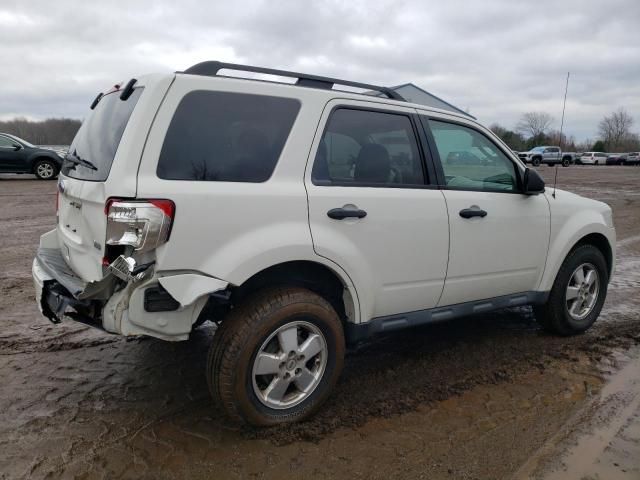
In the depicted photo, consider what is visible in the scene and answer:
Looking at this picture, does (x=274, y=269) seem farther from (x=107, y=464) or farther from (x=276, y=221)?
(x=107, y=464)

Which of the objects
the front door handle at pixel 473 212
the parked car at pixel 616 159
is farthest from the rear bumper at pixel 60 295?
the parked car at pixel 616 159

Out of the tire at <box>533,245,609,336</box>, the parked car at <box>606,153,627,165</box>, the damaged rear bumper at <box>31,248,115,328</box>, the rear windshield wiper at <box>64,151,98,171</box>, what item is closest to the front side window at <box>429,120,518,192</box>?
the tire at <box>533,245,609,336</box>

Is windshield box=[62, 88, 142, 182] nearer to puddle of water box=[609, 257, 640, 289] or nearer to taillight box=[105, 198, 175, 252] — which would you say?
taillight box=[105, 198, 175, 252]

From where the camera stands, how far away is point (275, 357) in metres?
2.95

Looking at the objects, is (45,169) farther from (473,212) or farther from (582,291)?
(582,291)

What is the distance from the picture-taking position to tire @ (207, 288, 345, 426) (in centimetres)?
281

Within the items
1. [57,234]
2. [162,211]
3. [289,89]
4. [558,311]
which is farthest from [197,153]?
[558,311]

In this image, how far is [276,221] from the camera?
2.87m

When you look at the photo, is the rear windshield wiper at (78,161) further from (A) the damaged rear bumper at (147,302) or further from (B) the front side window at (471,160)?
(B) the front side window at (471,160)

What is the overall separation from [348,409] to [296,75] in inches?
82.4

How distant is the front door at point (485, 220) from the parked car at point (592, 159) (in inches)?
2155

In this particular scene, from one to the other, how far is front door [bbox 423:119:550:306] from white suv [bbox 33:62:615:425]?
1cm

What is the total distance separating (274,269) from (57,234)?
1.75m

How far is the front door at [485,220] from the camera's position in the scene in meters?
3.68
